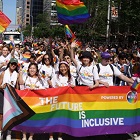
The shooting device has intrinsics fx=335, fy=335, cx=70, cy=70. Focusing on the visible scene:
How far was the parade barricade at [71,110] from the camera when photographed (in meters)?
6.29

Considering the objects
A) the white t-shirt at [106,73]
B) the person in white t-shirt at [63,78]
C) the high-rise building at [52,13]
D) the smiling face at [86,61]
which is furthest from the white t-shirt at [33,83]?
the high-rise building at [52,13]

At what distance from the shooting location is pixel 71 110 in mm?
6402

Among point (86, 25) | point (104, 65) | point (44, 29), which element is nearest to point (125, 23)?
point (86, 25)

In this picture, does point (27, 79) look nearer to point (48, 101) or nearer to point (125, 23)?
point (48, 101)

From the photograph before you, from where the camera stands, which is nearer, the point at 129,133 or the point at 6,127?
the point at 6,127

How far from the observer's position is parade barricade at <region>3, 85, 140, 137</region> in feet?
20.6

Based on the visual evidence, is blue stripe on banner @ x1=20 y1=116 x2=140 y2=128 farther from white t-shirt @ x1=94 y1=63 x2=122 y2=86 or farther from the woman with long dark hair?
white t-shirt @ x1=94 y1=63 x2=122 y2=86

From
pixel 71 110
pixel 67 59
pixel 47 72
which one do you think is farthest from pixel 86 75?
pixel 67 59

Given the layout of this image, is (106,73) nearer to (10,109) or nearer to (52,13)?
(10,109)

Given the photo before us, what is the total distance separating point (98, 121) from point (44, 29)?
70.4 m

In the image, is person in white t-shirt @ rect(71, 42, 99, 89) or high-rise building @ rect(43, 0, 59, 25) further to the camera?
high-rise building @ rect(43, 0, 59, 25)

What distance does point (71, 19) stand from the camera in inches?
402

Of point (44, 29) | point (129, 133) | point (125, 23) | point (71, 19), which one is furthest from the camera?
point (44, 29)

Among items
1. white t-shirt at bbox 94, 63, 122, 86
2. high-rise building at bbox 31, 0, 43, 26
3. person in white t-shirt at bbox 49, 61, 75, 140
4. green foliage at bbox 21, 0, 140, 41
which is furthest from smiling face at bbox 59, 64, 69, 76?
high-rise building at bbox 31, 0, 43, 26
